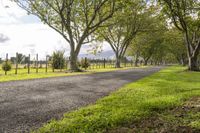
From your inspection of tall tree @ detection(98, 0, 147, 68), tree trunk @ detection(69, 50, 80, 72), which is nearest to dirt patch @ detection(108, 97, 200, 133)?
tree trunk @ detection(69, 50, 80, 72)

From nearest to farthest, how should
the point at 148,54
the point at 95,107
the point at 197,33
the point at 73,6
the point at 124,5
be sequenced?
the point at 95,107 < the point at 124,5 < the point at 73,6 < the point at 197,33 < the point at 148,54

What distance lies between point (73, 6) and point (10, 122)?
31740 mm

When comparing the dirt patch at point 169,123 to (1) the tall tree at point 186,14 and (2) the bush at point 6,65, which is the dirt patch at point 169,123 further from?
(1) the tall tree at point 186,14

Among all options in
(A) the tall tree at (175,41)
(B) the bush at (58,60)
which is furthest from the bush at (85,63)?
(A) the tall tree at (175,41)

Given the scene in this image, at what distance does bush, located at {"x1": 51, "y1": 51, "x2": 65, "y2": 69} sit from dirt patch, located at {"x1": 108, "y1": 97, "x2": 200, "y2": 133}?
32.0 metres

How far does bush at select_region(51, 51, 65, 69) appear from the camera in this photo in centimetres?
3903

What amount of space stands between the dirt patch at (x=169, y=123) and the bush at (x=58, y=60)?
3204 cm

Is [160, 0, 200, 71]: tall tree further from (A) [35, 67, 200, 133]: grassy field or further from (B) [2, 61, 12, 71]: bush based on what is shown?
(A) [35, 67, 200, 133]: grassy field

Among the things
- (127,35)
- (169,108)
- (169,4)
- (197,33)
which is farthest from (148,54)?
(169,108)

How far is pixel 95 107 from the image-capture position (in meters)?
8.16

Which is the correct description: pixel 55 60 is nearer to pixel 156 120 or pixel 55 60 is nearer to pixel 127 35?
pixel 127 35

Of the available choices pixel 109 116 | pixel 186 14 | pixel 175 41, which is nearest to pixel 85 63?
pixel 186 14

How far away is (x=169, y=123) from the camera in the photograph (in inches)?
250

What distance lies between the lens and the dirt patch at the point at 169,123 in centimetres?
575
